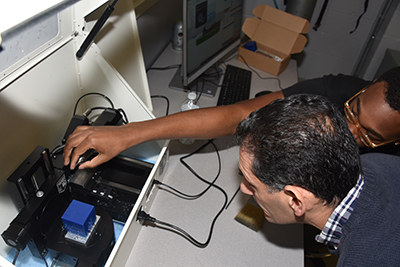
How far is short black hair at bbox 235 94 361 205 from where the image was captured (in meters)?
0.53

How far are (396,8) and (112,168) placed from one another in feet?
6.82

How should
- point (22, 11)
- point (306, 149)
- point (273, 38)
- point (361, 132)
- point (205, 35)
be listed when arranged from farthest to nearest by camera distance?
point (273, 38), point (205, 35), point (361, 132), point (306, 149), point (22, 11)

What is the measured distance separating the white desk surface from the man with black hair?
16 centimetres

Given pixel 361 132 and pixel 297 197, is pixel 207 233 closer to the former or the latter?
pixel 297 197

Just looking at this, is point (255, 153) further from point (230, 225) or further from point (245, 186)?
point (230, 225)

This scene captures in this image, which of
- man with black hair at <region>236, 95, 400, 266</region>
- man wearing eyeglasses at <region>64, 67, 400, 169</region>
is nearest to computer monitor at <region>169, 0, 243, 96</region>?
man wearing eyeglasses at <region>64, 67, 400, 169</region>

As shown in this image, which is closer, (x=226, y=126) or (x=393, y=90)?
(x=393, y=90)

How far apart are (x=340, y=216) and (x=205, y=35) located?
95 cm

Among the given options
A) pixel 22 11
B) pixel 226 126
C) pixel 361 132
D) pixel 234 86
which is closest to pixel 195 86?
pixel 234 86

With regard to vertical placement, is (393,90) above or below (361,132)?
above

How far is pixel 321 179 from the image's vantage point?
1.77 feet

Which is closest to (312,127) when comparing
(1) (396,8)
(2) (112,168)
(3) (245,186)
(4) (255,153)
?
(4) (255,153)

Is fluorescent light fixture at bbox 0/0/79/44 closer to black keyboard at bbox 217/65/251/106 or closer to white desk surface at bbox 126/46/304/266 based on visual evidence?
white desk surface at bbox 126/46/304/266

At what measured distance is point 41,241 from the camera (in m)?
0.64
